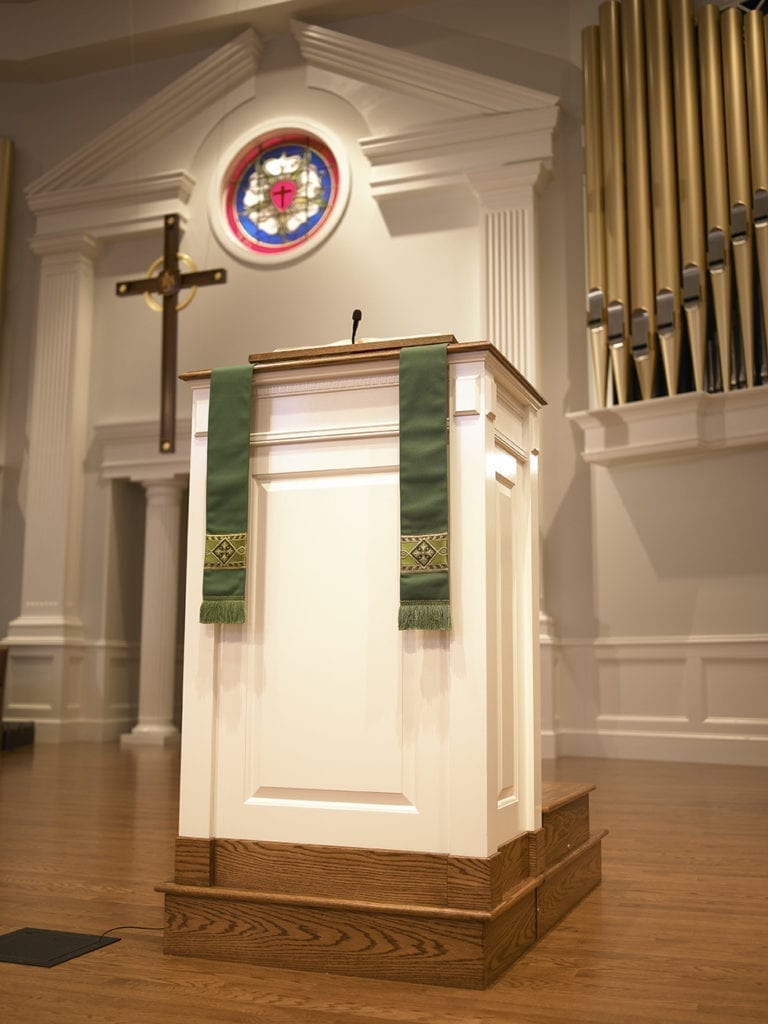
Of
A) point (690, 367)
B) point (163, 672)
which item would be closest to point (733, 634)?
Result: point (690, 367)

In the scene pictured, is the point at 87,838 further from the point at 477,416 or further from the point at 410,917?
the point at 477,416

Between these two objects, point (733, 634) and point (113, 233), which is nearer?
point (733, 634)

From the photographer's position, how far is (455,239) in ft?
26.6

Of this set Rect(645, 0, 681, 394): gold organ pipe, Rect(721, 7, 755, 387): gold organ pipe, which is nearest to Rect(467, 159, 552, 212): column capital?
Rect(645, 0, 681, 394): gold organ pipe

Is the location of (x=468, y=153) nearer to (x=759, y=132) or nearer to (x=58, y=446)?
(x=759, y=132)

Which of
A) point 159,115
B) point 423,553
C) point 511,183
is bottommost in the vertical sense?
point 423,553

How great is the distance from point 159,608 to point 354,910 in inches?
262

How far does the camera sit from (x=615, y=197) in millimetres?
7164

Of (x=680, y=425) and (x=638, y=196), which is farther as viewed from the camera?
(x=638, y=196)

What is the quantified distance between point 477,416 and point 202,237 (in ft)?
23.9

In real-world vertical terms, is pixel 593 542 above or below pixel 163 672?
above

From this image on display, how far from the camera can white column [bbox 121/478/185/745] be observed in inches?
332

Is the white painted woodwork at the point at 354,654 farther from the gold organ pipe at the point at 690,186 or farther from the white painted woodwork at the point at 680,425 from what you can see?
the gold organ pipe at the point at 690,186

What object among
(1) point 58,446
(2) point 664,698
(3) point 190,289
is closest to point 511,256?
(3) point 190,289
